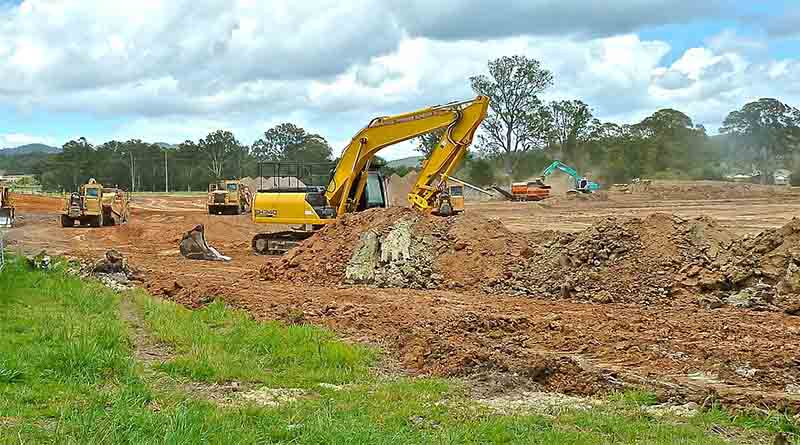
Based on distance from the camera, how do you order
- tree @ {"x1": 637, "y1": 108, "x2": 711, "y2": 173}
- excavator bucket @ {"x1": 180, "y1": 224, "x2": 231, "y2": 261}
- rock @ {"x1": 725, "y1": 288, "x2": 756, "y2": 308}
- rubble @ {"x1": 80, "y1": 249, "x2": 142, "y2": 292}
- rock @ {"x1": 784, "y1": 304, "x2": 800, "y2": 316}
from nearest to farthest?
rock @ {"x1": 784, "y1": 304, "x2": 800, "y2": 316}
rock @ {"x1": 725, "y1": 288, "x2": 756, "y2": 308}
rubble @ {"x1": 80, "y1": 249, "x2": 142, "y2": 292}
excavator bucket @ {"x1": 180, "y1": 224, "x2": 231, "y2": 261}
tree @ {"x1": 637, "y1": 108, "x2": 711, "y2": 173}

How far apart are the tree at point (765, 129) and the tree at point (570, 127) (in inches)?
621

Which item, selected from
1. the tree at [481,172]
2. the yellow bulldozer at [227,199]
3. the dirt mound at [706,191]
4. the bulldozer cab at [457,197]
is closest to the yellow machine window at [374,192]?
the bulldozer cab at [457,197]

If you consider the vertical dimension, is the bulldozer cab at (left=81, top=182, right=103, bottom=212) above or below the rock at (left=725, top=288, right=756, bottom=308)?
above

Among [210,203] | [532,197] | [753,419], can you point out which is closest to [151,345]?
[753,419]

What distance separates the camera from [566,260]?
49.8 feet

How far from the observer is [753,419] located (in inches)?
280

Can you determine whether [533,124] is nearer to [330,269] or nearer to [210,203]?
[210,203]

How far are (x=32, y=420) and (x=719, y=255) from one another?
10854 mm

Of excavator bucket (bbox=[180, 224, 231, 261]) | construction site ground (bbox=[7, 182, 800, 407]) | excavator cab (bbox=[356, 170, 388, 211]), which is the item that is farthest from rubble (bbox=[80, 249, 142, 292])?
excavator cab (bbox=[356, 170, 388, 211])

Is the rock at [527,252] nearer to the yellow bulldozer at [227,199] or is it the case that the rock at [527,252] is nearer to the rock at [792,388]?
the rock at [792,388]

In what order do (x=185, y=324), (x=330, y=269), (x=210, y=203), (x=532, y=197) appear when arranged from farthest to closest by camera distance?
(x=532, y=197)
(x=210, y=203)
(x=330, y=269)
(x=185, y=324)

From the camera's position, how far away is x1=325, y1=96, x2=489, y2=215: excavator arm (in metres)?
20.6

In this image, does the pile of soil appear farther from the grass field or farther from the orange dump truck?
the orange dump truck

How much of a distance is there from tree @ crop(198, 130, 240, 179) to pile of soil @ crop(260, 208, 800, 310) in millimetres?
100671
